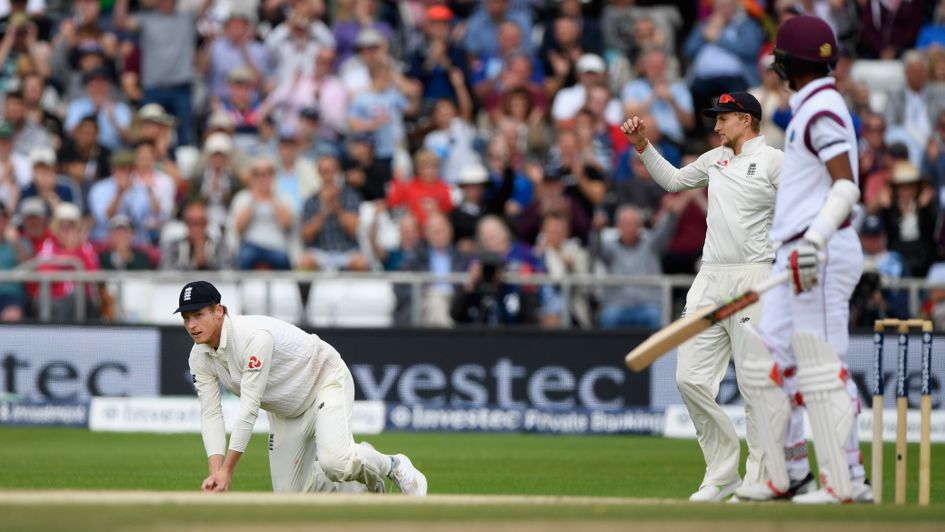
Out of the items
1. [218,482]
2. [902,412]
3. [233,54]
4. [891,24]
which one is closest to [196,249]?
[233,54]

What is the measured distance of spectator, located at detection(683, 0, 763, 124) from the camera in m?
18.6

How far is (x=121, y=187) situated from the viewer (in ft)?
56.9

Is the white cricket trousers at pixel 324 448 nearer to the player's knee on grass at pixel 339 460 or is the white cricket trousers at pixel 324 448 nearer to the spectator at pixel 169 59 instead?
the player's knee on grass at pixel 339 460

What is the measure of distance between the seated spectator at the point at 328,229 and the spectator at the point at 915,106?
6.40m

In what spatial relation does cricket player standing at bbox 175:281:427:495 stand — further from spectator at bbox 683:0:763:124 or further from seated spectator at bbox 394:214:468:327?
spectator at bbox 683:0:763:124

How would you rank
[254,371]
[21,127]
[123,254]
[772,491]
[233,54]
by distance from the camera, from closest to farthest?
[772,491]
[254,371]
[123,254]
[21,127]
[233,54]

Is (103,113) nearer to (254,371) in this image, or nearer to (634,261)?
(634,261)

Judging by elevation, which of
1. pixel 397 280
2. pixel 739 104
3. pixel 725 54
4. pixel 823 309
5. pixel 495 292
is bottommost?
pixel 495 292

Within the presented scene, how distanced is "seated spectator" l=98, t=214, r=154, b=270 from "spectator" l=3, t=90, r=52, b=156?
221 cm

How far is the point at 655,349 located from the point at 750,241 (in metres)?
2.21

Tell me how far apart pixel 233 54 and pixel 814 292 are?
12638mm

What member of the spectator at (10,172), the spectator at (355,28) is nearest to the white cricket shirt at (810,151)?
the spectator at (10,172)

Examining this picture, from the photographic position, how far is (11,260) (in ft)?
54.3

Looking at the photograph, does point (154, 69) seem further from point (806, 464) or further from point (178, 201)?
point (806, 464)
